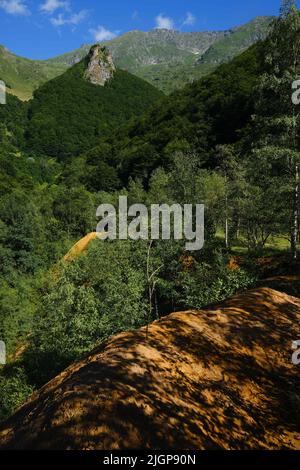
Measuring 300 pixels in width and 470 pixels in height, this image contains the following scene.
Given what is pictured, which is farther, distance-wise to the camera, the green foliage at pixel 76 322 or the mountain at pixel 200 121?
the mountain at pixel 200 121

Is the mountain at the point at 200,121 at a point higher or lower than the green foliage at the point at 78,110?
lower

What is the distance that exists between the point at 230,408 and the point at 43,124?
170 meters

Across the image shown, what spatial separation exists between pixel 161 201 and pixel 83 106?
14485cm

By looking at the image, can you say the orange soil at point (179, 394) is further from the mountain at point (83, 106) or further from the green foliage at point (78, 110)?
the mountain at point (83, 106)

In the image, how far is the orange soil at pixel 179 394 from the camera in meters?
5.64

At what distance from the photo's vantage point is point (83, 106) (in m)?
176

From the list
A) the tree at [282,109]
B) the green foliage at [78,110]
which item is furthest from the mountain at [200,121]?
the tree at [282,109]

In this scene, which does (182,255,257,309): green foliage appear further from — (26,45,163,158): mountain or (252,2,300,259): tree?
(26,45,163,158): mountain

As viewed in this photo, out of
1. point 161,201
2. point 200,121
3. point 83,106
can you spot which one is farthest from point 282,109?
point 83,106

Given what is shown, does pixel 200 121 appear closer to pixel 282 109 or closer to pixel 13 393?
pixel 282 109

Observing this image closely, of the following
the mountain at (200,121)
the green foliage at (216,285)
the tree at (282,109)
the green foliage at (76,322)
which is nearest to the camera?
the tree at (282,109)

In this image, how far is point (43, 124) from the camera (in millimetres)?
162125

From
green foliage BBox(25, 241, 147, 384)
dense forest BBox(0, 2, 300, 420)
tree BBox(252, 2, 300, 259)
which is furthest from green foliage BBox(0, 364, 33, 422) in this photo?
→ tree BBox(252, 2, 300, 259)
